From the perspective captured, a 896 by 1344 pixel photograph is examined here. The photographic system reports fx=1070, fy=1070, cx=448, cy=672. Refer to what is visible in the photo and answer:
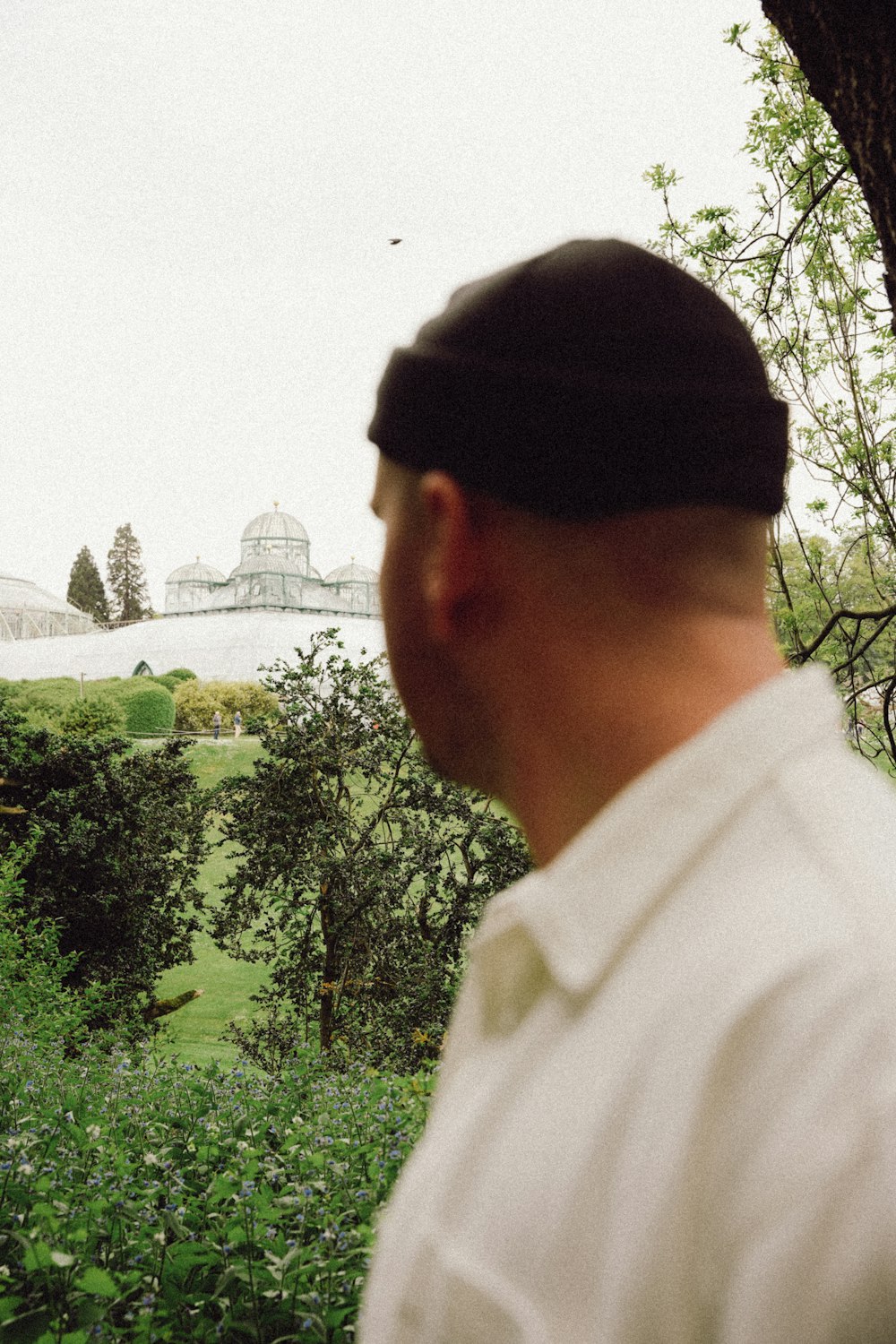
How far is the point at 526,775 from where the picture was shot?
951mm

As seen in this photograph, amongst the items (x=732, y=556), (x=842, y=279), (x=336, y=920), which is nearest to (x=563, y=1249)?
(x=732, y=556)

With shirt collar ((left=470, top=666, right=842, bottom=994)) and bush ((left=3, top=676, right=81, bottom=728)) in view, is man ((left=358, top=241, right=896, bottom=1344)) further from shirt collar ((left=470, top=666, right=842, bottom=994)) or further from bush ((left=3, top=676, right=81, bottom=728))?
bush ((left=3, top=676, right=81, bottom=728))

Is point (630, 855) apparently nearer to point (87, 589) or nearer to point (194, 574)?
point (194, 574)

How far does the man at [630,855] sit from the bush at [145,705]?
27.6 meters

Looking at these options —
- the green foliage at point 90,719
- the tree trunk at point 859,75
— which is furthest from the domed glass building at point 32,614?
the tree trunk at point 859,75

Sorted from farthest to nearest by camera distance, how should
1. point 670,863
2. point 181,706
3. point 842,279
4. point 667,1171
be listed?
point 181,706
point 842,279
point 670,863
point 667,1171

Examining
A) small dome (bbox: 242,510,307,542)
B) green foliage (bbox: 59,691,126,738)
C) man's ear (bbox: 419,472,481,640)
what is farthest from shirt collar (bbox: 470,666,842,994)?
small dome (bbox: 242,510,307,542)

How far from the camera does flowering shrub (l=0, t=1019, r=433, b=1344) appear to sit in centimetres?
286

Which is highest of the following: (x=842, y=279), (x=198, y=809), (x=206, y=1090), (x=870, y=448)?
(x=842, y=279)

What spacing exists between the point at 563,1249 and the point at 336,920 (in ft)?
31.1

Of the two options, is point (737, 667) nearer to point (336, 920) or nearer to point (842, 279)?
point (842, 279)

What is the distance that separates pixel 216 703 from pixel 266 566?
24407 millimetres

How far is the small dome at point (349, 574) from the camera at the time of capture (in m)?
60.8

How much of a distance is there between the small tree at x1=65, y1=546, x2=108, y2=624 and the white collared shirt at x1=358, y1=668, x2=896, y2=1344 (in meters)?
71.6
